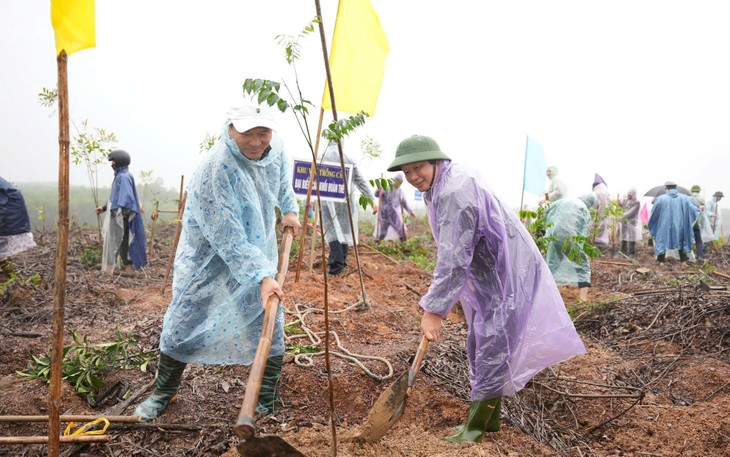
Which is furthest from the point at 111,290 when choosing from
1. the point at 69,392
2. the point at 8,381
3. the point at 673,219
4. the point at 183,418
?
the point at 673,219

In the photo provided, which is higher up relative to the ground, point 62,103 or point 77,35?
point 77,35

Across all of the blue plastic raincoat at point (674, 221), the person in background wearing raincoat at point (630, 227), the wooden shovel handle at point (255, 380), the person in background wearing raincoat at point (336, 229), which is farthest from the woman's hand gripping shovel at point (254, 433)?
the person in background wearing raincoat at point (630, 227)

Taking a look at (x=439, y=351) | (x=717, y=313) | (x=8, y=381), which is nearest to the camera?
(x=8, y=381)

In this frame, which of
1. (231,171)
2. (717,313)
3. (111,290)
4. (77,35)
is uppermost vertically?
(77,35)

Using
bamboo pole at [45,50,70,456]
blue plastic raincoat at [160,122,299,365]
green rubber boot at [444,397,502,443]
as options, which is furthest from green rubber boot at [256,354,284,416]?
bamboo pole at [45,50,70,456]

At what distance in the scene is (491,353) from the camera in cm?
238

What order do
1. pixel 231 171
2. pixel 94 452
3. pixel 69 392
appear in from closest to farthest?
pixel 94 452, pixel 231 171, pixel 69 392

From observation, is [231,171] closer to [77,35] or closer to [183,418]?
[77,35]

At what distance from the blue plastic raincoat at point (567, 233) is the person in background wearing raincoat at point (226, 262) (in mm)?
4011

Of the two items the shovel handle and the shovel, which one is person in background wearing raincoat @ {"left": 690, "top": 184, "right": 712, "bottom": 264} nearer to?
the shovel handle

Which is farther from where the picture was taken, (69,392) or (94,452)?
(69,392)

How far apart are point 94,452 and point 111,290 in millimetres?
3529

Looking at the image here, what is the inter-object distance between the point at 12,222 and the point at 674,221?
10283mm

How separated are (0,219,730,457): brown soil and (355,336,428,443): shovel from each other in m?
0.05
